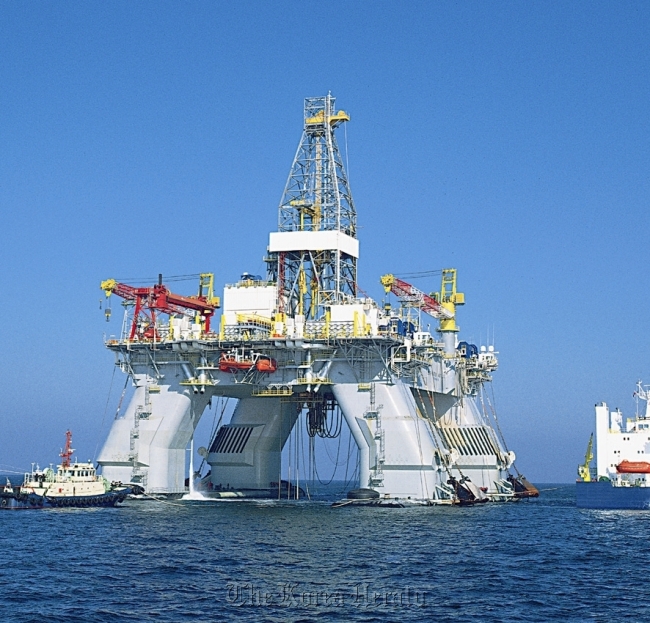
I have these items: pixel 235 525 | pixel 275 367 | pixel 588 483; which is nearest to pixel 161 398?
pixel 275 367

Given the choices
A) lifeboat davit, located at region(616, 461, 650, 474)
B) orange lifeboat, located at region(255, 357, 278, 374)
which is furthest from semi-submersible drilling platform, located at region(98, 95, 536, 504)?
lifeboat davit, located at region(616, 461, 650, 474)

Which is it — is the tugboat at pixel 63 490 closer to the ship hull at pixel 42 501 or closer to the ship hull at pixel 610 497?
the ship hull at pixel 42 501

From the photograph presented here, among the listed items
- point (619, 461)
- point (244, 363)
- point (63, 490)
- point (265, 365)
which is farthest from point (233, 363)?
point (619, 461)

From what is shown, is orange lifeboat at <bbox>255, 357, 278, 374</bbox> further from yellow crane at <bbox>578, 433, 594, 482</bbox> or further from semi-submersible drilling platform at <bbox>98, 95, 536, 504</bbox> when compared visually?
yellow crane at <bbox>578, 433, 594, 482</bbox>

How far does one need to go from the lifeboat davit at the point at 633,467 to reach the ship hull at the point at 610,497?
3.38ft

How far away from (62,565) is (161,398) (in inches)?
1219

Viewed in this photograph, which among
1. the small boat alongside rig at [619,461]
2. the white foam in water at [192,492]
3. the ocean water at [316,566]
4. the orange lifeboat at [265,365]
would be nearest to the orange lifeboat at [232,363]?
the orange lifeboat at [265,365]

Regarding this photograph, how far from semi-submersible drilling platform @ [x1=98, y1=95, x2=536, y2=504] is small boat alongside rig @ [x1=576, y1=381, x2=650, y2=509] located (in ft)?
28.7

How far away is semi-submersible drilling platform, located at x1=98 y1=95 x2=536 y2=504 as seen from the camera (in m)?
66.7

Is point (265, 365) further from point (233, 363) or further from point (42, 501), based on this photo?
point (42, 501)

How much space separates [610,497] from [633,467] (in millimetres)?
3134

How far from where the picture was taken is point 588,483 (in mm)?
70625

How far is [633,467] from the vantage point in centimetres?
6712

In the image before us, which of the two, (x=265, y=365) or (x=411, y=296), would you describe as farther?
(x=411, y=296)
